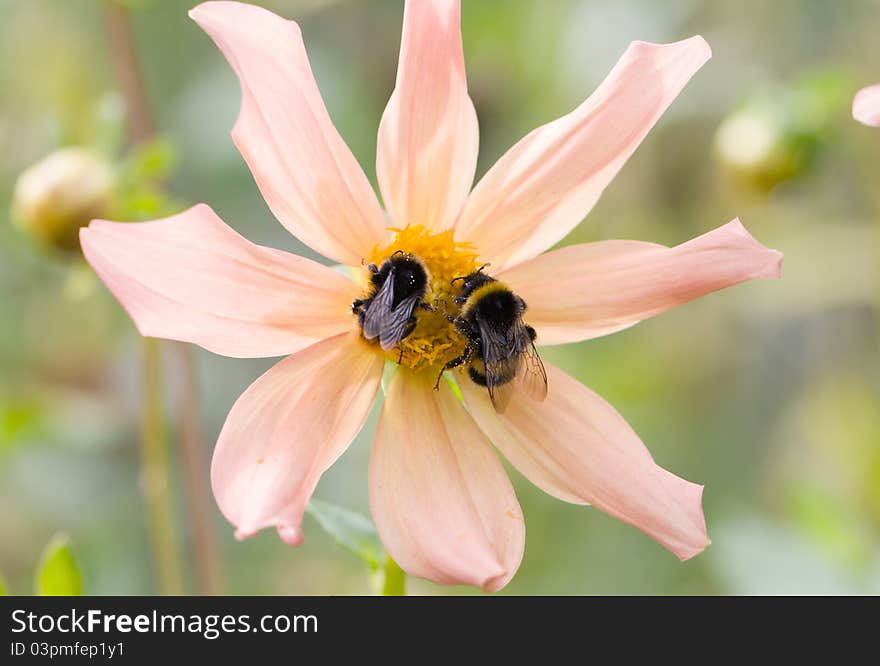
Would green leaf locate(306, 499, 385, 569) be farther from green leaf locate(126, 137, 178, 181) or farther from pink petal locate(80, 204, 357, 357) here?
green leaf locate(126, 137, 178, 181)

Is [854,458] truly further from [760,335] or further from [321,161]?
[321,161]

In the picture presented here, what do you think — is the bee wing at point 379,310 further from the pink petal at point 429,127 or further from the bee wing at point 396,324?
the pink petal at point 429,127

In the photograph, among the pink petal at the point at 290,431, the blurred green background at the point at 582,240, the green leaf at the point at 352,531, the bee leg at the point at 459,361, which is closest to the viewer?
the pink petal at the point at 290,431

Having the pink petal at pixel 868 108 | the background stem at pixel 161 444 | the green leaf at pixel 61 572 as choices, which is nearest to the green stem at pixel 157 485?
the background stem at pixel 161 444

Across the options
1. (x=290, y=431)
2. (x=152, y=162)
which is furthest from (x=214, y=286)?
(x=152, y=162)

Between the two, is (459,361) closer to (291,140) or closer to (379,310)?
(379,310)

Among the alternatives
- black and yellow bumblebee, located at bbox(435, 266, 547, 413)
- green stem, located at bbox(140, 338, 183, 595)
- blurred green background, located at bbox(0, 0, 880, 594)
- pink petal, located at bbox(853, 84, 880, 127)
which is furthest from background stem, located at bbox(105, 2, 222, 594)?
pink petal, located at bbox(853, 84, 880, 127)

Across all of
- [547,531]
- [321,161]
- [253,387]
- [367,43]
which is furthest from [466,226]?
[367,43]
